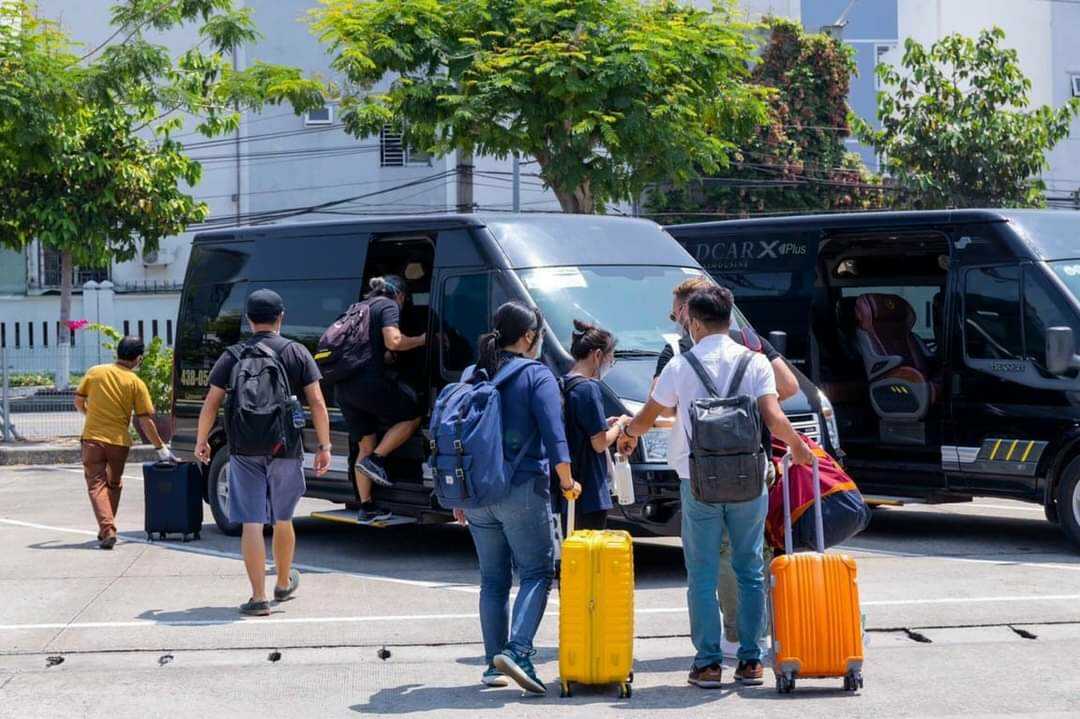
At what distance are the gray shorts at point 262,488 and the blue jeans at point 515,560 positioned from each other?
233cm

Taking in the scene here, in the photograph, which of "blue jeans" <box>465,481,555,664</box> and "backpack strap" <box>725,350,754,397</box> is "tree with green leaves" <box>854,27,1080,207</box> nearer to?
"backpack strap" <box>725,350,754,397</box>

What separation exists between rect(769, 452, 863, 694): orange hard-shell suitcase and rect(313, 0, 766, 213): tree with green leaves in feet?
43.3

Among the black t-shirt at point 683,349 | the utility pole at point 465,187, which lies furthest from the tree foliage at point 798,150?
the black t-shirt at point 683,349

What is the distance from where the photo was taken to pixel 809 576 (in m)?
6.98

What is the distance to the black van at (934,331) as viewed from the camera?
1151 centimetres

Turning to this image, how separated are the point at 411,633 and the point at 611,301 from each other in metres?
3.04

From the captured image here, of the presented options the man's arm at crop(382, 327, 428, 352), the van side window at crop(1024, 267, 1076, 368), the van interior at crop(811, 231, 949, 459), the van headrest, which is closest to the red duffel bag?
the man's arm at crop(382, 327, 428, 352)

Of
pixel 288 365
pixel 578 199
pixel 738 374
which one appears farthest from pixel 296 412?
pixel 578 199

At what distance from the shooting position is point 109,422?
1218 cm

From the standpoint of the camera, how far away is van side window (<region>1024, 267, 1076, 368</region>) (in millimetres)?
11406

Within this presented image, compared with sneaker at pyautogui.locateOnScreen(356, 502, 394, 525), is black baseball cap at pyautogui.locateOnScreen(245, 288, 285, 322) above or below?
above

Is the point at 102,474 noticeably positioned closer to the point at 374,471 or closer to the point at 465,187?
the point at 374,471

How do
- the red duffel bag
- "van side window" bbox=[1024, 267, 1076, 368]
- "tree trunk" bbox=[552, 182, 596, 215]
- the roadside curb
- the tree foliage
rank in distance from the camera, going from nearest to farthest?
the red duffel bag, "van side window" bbox=[1024, 267, 1076, 368], the roadside curb, "tree trunk" bbox=[552, 182, 596, 215], the tree foliage

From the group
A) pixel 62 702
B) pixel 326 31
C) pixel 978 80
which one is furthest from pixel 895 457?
pixel 978 80
